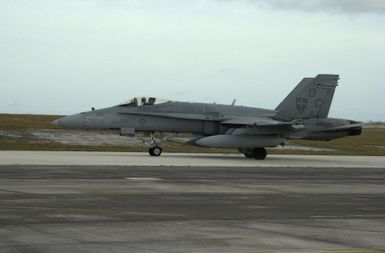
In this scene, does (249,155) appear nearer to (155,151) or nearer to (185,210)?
(155,151)

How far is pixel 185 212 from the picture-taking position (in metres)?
12.1

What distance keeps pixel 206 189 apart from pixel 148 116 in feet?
53.4

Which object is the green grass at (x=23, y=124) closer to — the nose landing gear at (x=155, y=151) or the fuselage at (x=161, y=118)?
the fuselage at (x=161, y=118)

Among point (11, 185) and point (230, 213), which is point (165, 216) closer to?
point (230, 213)

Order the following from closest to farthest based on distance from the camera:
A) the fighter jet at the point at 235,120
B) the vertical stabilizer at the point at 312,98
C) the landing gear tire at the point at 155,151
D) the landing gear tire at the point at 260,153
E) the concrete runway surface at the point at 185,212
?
the concrete runway surface at the point at 185,212, the fighter jet at the point at 235,120, the landing gear tire at the point at 155,151, the landing gear tire at the point at 260,153, the vertical stabilizer at the point at 312,98

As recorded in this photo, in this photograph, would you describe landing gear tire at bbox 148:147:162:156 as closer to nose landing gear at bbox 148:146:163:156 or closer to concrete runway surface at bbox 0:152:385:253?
nose landing gear at bbox 148:146:163:156

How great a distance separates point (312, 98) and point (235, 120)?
456 centimetres

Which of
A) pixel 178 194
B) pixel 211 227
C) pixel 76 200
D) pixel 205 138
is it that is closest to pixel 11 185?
pixel 76 200

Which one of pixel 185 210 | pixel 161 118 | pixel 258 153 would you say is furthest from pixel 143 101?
pixel 185 210

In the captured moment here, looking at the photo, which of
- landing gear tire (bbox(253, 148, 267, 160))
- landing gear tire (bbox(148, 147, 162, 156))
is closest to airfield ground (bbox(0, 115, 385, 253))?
landing gear tire (bbox(148, 147, 162, 156))

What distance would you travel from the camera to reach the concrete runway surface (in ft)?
29.3

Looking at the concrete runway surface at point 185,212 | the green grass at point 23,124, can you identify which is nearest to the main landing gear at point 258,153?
the concrete runway surface at point 185,212

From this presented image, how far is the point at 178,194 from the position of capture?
15227 millimetres

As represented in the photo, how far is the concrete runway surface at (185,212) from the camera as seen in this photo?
8922mm
